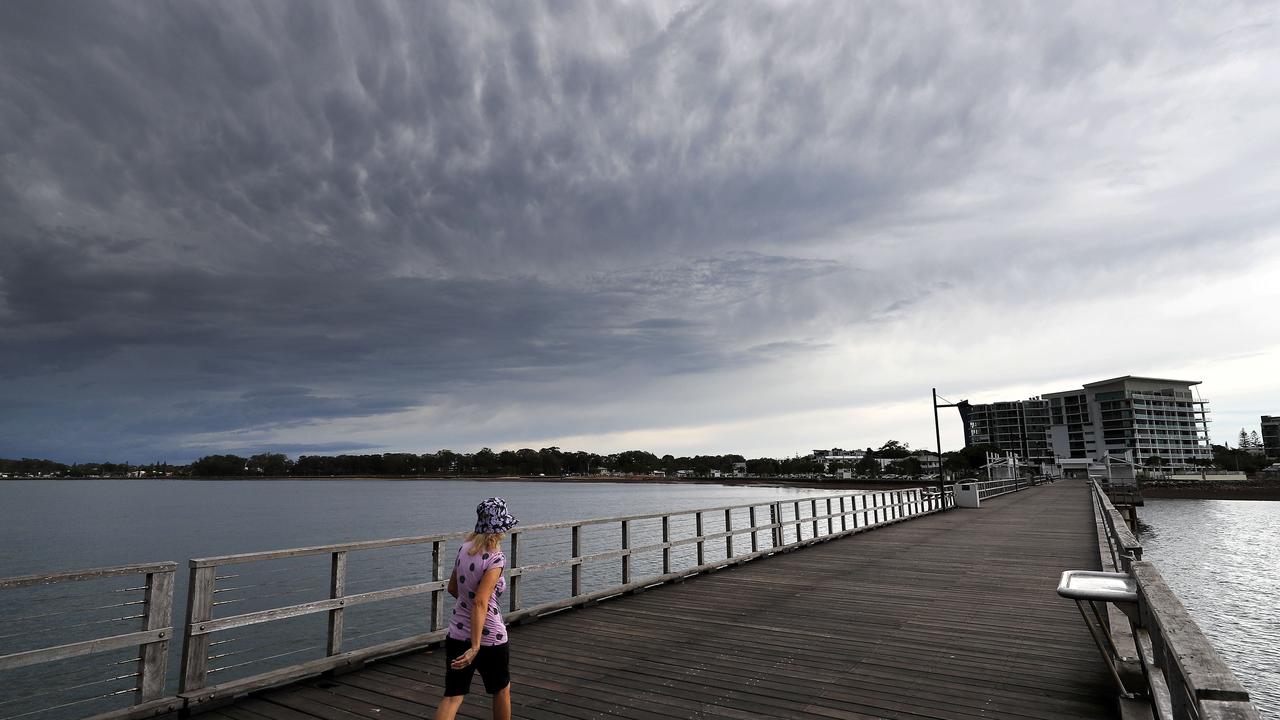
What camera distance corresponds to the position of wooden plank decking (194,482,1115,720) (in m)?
5.57

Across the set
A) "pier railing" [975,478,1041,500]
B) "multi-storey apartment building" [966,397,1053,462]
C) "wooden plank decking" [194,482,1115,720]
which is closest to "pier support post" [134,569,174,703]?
"wooden plank decking" [194,482,1115,720]

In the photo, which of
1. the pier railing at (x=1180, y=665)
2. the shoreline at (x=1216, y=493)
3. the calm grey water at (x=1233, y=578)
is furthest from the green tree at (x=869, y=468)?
the pier railing at (x=1180, y=665)

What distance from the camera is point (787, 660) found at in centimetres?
689

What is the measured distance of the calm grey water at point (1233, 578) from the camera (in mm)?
16922

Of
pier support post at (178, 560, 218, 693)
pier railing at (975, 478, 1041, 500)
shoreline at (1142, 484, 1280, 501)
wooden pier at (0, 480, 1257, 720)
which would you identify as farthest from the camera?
shoreline at (1142, 484, 1280, 501)

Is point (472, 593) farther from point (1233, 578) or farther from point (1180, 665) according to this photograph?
point (1233, 578)

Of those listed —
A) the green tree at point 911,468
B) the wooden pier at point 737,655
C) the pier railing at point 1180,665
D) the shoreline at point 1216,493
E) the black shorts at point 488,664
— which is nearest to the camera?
the pier railing at point 1180,665

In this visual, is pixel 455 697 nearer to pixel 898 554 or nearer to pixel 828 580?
pixel 828 580

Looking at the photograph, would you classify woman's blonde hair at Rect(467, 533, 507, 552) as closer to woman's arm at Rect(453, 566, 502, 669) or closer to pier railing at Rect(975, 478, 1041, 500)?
woman's arm at Rect(453, 566, 502, 669)

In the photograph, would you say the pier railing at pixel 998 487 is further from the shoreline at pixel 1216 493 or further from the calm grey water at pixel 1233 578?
the shoreline at pixel 1216 493

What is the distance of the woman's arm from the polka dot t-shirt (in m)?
0.04

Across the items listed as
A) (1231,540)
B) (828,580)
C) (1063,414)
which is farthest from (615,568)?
(1063,414)

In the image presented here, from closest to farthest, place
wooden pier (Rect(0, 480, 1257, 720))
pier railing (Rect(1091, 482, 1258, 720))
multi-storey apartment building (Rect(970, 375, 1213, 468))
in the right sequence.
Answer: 1. pier railing (Rect(1091, 482, 1258, 720))
2. wooden pier (Rect(0, 480, 1257, 720))
3. multi-storey apartment building (Rect(970, 375, 1213, 468))

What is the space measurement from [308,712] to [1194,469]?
533 ft
